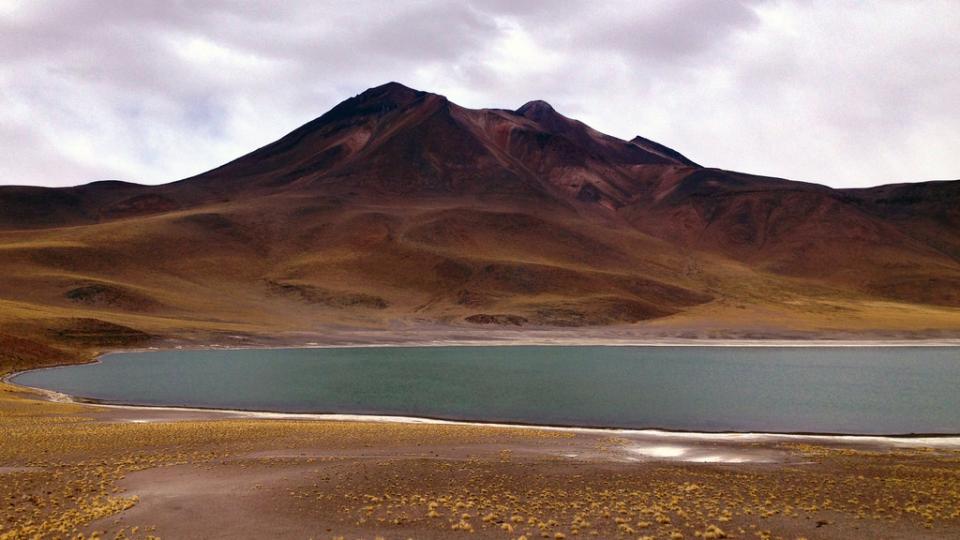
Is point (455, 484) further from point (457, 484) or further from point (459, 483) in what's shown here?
point (459, 483)

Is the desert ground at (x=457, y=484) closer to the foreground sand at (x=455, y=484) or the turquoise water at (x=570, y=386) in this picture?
the foreground sand at (x=455, y=484)

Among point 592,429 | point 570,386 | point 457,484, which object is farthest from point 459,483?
point 570,386

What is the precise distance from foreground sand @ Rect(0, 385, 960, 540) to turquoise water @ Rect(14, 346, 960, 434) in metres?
8.25

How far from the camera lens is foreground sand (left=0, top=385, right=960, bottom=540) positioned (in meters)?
17.0

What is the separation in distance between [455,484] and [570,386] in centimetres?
3355

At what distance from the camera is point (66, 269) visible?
140 m

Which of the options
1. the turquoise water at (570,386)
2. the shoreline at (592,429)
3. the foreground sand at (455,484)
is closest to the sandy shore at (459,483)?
the foreground sand at (455,484)

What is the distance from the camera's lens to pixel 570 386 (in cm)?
5416

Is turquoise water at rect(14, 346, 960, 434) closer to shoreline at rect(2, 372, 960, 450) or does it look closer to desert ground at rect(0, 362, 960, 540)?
shoreline at rect(2, 372, 960, 450)

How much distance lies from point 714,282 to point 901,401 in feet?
464

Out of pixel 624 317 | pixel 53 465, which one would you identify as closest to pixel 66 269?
pixel 624 317

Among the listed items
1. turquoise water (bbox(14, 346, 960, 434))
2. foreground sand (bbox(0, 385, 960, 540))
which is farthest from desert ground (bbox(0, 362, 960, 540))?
turquoise water (bbox(14, 346, 960, 434))

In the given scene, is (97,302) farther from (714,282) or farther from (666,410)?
(714,282)

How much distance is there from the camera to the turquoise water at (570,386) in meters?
40.6
